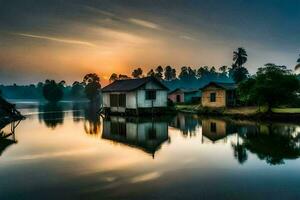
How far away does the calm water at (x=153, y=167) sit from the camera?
1052 centimetres

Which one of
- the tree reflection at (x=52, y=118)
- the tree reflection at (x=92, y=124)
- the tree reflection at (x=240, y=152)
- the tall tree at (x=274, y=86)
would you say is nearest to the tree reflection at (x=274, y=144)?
the tree reflection at (x=240, y=152)

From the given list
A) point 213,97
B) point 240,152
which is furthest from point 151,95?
point 240,152

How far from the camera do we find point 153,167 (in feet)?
46.1

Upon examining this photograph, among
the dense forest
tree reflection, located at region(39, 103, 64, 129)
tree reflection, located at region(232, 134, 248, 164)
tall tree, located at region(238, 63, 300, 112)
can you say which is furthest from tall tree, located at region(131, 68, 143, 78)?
tree reflection, located at region(232, 134, 248, 164)

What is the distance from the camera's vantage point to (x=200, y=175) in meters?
12.6

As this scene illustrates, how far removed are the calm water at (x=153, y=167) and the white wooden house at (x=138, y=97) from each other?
21594 millimetres

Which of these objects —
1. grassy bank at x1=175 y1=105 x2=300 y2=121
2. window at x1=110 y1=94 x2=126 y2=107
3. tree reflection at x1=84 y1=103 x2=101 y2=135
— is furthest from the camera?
window at x1=110 y1=94 x2=126 y2=107

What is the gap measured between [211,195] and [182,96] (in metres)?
58.6

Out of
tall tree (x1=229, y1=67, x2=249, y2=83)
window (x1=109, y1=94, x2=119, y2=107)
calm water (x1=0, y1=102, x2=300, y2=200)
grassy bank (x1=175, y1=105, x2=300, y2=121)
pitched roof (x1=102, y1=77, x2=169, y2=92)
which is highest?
tall tree (x1=229, y1=67, x2=249, y2=83)

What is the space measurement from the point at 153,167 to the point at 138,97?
103 ft

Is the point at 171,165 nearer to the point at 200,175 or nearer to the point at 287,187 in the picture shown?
the point at 200,175

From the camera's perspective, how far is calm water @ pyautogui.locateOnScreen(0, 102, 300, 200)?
34.5 feet

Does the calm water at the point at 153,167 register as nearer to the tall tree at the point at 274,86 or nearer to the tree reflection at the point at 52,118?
the tree reflection at the point at 52,118

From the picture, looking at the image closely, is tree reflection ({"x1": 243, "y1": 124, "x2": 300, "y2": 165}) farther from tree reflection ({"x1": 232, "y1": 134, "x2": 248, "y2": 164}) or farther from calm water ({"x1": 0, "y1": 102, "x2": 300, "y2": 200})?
tree reflection ({"x1": 232, "y1": 134, "x2": 248, "y2": 164})
